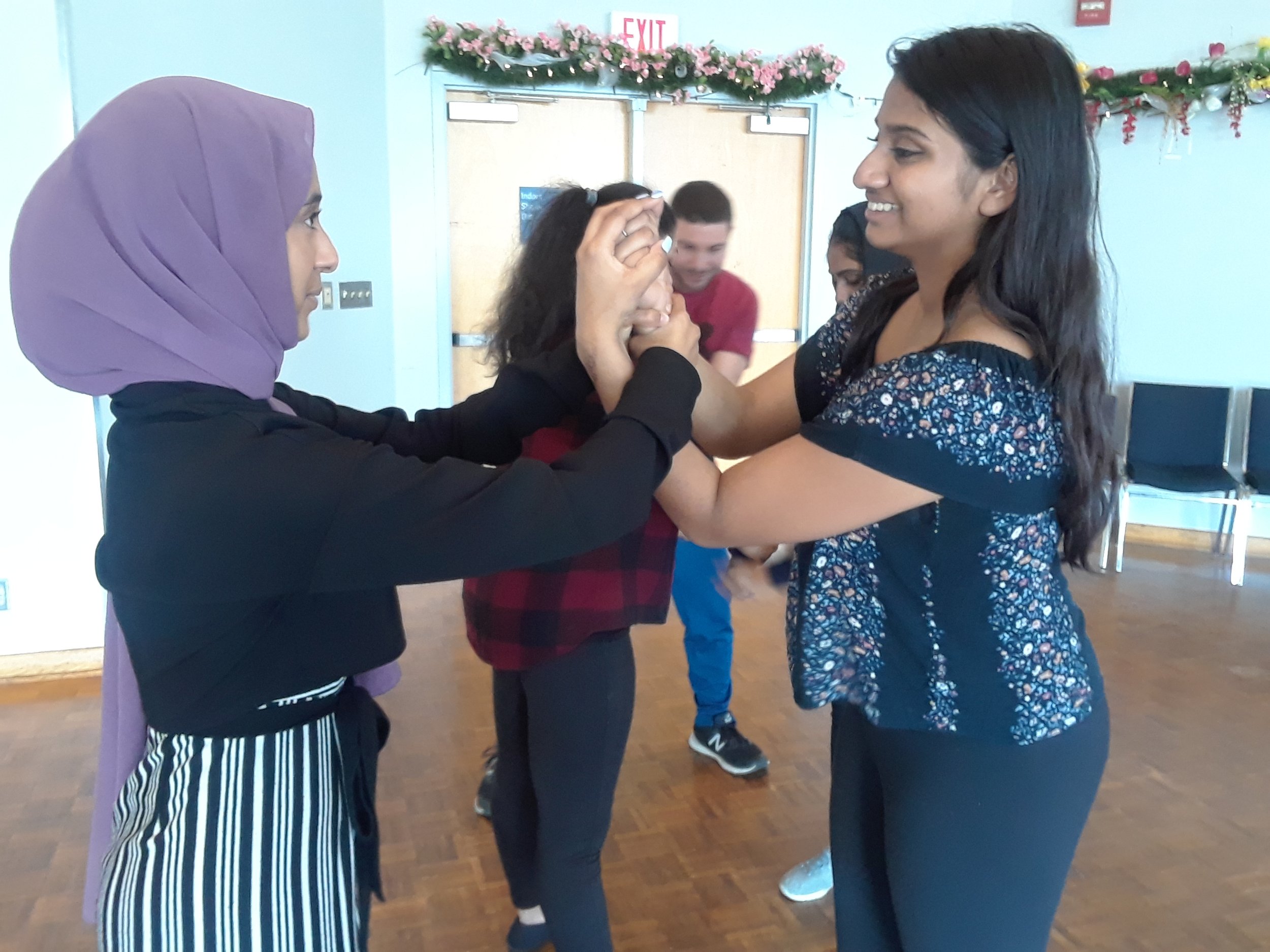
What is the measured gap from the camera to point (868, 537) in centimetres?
116

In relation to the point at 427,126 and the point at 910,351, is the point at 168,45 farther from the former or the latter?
the point at 910,351

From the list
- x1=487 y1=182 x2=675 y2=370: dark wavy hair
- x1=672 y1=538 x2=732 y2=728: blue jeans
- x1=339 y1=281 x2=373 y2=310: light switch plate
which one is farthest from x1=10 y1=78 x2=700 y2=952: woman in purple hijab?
x1=339 y1=281 x2=373 y2=310: light switch plate

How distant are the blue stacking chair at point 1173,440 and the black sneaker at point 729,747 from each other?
109 inches

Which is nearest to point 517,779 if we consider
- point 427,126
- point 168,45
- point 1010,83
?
point 1010,83

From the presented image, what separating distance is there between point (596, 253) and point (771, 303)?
4.86m

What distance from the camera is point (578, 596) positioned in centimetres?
154

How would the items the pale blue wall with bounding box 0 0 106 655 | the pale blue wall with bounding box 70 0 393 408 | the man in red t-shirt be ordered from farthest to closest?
the pale blue wall with bounding box 70 0 393 408, the pale blue wall with bounding box 0 0 106 655, the man in red t-shirt

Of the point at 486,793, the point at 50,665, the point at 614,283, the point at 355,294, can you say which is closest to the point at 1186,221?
the point at 355,294

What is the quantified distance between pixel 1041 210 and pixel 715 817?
1.95m

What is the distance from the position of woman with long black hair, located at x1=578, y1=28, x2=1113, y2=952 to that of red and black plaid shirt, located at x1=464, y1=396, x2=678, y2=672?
0.34 m

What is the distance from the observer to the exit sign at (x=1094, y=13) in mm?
5102

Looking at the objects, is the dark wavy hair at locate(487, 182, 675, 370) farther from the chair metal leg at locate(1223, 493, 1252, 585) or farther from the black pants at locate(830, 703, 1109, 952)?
the chair metal leg at locate(1223, 493, 1252, 585)

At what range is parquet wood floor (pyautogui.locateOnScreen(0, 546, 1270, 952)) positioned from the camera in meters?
2.18

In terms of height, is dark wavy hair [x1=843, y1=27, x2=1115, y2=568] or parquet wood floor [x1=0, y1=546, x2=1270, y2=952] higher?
dark wavy hair [x1=843, y1=27, x2=1115, y2=568]
